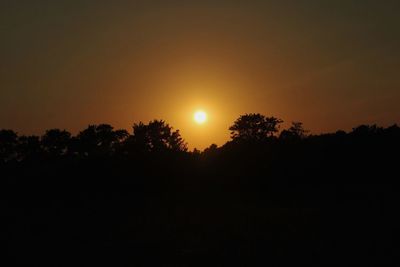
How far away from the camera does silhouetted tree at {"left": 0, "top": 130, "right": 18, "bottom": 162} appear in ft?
234

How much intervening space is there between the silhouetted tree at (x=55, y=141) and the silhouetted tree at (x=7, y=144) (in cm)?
456

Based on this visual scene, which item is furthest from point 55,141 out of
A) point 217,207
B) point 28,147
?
point 217,207

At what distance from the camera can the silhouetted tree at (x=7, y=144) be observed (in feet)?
234

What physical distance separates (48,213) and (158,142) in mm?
37242

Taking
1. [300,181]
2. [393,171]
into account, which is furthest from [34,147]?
[393,171]

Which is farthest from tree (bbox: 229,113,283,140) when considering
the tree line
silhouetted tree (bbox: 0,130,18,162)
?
silhouetted tree (bbox: 0,130,18,162)

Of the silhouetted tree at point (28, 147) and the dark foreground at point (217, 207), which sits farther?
the silhouetted tree at point (28, 147)

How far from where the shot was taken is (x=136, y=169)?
4181 cm

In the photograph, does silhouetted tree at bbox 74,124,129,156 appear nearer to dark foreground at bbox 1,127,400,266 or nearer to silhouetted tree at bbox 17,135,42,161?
silhouetted tree at bbox 17,135,42,161

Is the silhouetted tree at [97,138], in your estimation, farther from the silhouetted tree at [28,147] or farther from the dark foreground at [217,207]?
the dark foreground at [217,207]

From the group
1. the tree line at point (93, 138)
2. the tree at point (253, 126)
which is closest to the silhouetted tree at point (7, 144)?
the tree line at point (93, 138)

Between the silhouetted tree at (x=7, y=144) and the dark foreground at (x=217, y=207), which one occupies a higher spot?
the silhouetted tree at (x=7, y=144)

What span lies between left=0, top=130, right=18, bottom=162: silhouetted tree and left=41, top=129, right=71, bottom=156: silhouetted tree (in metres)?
4.56

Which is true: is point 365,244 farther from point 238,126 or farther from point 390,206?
point 238,126
